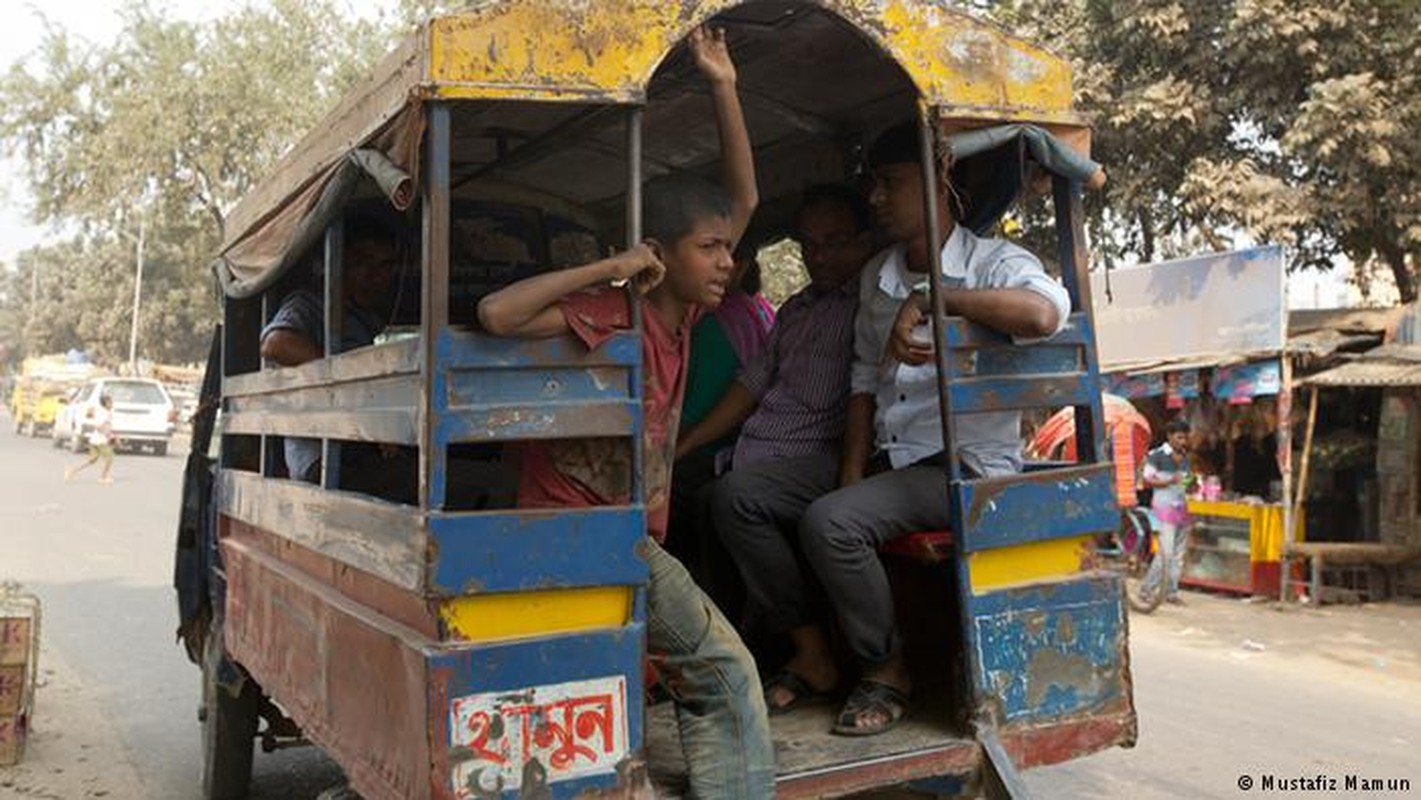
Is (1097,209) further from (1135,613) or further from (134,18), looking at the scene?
(134,18)

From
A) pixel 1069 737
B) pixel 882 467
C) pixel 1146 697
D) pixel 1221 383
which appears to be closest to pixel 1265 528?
pixel 1221 383

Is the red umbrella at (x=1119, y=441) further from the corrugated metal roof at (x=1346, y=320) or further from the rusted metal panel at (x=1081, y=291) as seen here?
the rusted metal panel at (x=1081, y=291)

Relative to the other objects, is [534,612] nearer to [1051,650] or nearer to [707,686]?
[707,686]

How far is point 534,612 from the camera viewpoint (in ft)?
8.10

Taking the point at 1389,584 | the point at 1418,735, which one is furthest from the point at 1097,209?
the point at 1418,735

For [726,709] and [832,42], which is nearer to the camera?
[726,709]

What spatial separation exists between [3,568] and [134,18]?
2193 centimetres

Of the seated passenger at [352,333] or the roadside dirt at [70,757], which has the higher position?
the seated passenger at [352,333]

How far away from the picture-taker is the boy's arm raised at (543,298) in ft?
8.02

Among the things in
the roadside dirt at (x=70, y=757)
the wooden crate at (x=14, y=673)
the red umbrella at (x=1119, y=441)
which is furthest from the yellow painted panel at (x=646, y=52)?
the red umbrella at (x=1119, y=441)

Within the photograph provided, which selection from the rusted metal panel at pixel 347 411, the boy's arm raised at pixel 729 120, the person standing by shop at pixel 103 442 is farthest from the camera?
the person standing by shop at pixel 103 442

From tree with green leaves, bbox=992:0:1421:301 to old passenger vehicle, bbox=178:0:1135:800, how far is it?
7.90 meters

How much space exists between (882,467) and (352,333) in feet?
6.37

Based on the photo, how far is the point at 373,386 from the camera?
111 inches
